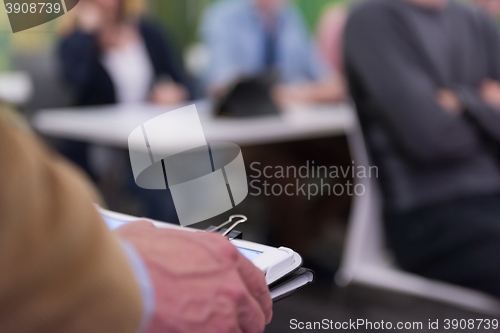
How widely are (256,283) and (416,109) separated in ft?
2.27

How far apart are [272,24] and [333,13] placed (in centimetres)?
107

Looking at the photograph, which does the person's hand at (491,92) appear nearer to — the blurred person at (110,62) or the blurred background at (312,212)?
the blurred background at (312,212)

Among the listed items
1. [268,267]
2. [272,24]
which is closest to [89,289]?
[268,267]

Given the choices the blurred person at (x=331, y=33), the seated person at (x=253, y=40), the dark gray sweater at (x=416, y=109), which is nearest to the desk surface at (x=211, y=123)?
the dark gray sweater at (x=416, y=109)

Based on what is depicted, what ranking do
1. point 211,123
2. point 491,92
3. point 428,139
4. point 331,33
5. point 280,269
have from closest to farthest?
1. point 280,269
2. point 428,139
3. point 491,92
4. point 211,123
5. point 331,33

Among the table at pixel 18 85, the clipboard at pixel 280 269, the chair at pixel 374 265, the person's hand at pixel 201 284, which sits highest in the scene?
the person's hand at pixel 201 284

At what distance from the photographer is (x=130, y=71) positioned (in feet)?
5.18

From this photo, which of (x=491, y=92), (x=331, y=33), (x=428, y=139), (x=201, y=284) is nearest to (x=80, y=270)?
(x=201, y=284)

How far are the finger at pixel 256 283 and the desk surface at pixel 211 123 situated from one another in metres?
0.80

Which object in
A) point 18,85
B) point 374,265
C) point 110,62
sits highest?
point 110,62

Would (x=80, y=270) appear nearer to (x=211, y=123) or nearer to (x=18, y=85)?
(x=211, y=123)

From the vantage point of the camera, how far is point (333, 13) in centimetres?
307

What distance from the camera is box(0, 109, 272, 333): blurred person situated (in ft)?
0.71

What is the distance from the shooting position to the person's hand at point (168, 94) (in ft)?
5.10
